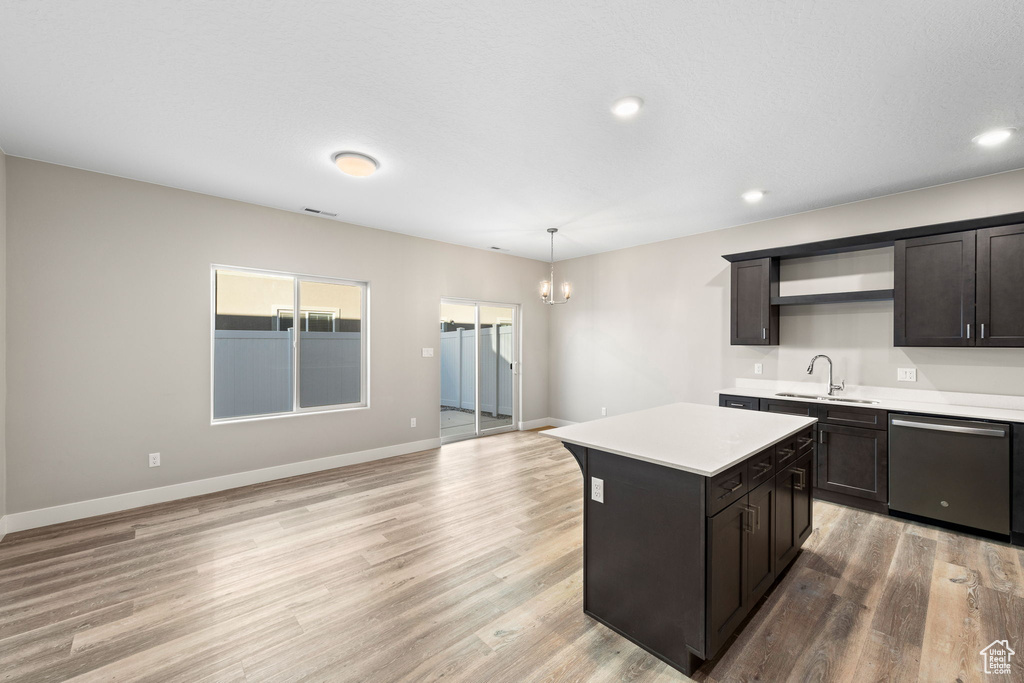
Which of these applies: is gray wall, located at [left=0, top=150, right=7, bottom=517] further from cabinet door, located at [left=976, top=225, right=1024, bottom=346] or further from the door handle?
cabinet door, located at [left=976, top=225, right=1024, bottom=346]

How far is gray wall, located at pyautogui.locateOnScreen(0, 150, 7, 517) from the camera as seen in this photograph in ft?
10.1

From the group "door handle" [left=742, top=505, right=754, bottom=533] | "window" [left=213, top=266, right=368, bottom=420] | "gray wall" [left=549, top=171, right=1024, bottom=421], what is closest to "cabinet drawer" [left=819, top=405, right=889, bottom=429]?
"gray wall" [left=549, top=171, right=1024, bottom=421]

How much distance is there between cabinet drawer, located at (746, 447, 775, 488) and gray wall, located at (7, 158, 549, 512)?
421cm

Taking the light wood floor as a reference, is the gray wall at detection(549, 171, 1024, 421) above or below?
above

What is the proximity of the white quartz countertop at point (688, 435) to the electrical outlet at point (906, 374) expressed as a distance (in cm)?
193

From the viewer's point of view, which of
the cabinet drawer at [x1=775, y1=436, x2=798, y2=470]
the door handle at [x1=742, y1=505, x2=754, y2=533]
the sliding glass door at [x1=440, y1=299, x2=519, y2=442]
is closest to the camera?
the door handle at [x1=742, y1=505, x2=754, y2=533]

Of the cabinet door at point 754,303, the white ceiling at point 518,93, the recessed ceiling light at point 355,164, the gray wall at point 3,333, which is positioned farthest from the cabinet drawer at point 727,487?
the gray wall at point 3,333

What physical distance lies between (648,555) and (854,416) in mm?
2933

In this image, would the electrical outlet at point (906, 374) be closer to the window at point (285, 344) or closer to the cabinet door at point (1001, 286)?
the cabinet door at point (1001, 286)

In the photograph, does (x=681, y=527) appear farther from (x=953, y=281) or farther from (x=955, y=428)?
(x=953, y=281)

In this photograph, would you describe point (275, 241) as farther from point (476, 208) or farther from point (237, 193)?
point (476, 208)

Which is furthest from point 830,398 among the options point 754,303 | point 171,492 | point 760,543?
point 171,492
